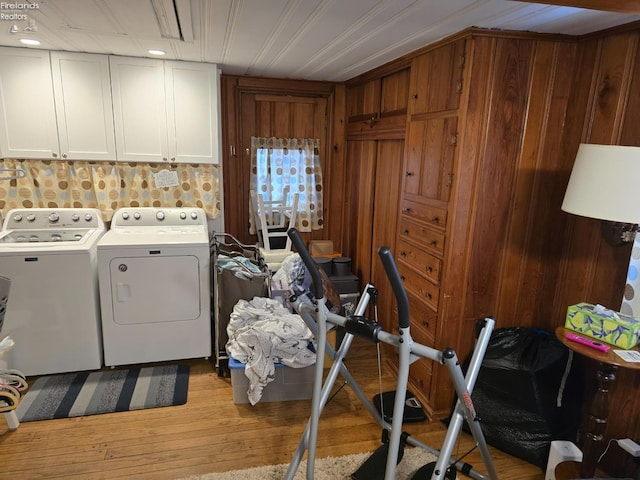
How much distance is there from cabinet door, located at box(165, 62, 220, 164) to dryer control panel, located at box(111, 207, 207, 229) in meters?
0.43

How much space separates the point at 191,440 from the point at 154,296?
106 cm

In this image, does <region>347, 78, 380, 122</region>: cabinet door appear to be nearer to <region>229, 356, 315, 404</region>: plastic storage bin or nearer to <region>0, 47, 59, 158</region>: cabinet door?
<region>229, 356, 315, 404</region>: plastic storage bin

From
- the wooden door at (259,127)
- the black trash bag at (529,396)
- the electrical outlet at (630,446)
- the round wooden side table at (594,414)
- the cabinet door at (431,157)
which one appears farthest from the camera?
the wooden door at (259,127)

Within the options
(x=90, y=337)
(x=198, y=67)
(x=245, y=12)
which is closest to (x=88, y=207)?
(x=90, y=337)

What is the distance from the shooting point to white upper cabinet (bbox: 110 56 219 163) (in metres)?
3.20

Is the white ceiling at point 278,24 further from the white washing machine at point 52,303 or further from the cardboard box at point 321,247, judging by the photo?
the cardboard box at point 321,247

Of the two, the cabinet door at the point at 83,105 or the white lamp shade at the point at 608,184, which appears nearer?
the white lamp shade at the point at 608,184

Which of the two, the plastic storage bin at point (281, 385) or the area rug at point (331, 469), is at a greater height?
the plastic storage bin at point (281, 385)

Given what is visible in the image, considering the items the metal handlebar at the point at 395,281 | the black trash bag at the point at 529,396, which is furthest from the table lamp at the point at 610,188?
the metal handlebar at the point at 395,281

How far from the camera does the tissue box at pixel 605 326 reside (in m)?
1.79

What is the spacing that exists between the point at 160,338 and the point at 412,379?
182cm

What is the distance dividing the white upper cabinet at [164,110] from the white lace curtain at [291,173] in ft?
2.00

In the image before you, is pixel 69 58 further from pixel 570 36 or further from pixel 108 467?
pixel 570 36

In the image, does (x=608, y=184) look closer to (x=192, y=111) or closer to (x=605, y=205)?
(x=605, y=205)
